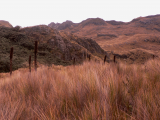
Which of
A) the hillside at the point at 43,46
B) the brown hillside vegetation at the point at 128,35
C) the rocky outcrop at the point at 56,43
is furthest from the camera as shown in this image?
the brown hillside vegetation at the point at 128,35

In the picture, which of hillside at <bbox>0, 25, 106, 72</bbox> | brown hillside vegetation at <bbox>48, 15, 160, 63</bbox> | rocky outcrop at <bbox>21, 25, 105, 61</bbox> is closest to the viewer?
hillside at <bbox>0, 25, 106, 72</bbox>

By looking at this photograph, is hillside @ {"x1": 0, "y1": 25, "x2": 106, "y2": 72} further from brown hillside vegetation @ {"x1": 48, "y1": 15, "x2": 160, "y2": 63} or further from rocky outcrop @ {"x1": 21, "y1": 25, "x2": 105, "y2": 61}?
brown hillside vegetation @ {"x1": 48, "y1": 15, "x2": 160, "y2": 63}

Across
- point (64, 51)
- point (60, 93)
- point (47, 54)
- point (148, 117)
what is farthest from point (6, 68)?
point (148, 117)

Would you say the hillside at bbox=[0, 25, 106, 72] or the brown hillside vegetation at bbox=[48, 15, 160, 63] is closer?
the hillside at bbox=[0, 25, 106, 72]

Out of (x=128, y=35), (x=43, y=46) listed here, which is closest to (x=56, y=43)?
(x=43, y=46)

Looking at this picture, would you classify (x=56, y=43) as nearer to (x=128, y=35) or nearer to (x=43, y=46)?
(x=43, y=46)

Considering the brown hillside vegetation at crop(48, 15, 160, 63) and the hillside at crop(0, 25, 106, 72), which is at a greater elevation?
the brown hillside vegetation at crop(48, 15, 160, 63)

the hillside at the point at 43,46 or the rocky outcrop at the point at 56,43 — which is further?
the rocky outcrop at the point at 56,43

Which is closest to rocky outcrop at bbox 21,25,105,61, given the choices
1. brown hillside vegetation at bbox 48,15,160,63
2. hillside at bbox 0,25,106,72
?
hillside at bbox 0,25,106,72

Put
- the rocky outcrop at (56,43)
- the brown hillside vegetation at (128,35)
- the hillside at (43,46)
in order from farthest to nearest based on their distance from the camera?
the brown hillside vegetation at (128,35) → the rocky outcrop at (56,43) → the hillside at (43,46)

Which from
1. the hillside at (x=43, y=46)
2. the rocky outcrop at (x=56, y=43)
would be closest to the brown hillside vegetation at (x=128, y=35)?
the rocky outcrop at (x=56, y=43)

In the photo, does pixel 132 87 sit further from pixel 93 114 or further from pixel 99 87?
pixel 93 114

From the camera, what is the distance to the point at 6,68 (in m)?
11.6

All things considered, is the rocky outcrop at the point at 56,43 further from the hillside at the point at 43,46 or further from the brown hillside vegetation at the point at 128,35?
the brown hillside vegetation at the point at 128,35
